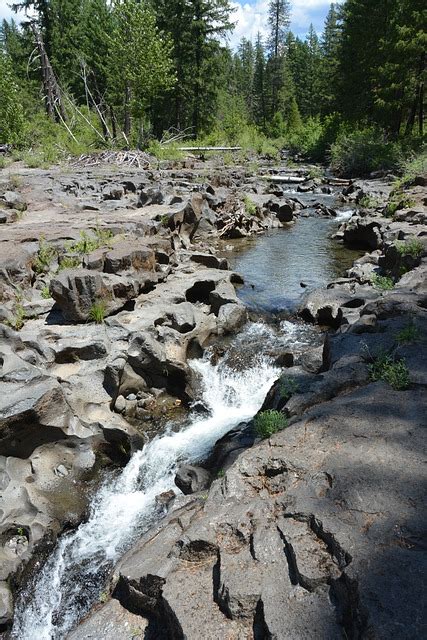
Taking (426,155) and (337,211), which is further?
(426,155)

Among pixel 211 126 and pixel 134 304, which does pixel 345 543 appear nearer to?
pixel 134 304

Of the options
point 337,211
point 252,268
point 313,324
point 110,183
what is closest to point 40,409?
point 313,324

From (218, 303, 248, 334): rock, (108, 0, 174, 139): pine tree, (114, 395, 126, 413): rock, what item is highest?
(108, 0, 174, 139): pine tree

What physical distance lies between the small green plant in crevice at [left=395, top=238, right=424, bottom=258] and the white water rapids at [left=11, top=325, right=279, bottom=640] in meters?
5.23

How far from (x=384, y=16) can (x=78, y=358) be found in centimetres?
4200

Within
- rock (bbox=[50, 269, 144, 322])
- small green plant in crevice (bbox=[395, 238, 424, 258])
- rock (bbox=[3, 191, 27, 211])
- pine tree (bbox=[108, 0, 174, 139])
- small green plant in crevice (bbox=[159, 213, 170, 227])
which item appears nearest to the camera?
rock (bbox=[50, 269, 144, 322])

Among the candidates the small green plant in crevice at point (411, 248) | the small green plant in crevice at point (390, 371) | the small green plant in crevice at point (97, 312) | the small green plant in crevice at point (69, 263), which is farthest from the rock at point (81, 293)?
the small green plant in crevice at point (411, 248)

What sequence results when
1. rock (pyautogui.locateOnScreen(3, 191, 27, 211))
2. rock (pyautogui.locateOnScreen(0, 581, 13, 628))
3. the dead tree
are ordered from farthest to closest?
1. the dead tree
2. rock (pyautogui.locateOnScreen(3, 191, 27, 211))
3. rock (pyautogui.locateOnScreen(0, 581, 13, 628))

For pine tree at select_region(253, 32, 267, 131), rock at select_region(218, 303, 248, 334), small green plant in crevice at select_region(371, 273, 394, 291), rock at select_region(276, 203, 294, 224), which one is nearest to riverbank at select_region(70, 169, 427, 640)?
rock at select_region(218, 303, 248, 334)

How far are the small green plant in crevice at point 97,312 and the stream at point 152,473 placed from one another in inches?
76.2

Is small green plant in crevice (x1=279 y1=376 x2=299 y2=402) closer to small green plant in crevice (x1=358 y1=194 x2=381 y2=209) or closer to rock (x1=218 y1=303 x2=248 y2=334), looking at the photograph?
rock (x1=218 y1=303 x2=248 y2=334)

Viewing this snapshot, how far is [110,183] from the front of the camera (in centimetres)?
2170

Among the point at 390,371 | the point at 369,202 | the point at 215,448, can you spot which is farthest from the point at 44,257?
the point at 369,202

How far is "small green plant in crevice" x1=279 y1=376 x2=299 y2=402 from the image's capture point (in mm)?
5709
